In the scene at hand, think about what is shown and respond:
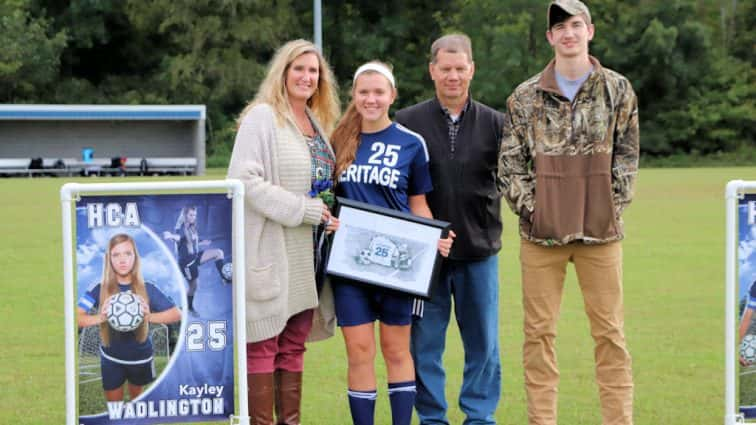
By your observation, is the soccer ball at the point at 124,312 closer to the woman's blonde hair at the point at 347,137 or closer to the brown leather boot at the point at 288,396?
Answer: the brown leather boot at the point at 288,396

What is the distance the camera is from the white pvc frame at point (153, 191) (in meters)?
4.62

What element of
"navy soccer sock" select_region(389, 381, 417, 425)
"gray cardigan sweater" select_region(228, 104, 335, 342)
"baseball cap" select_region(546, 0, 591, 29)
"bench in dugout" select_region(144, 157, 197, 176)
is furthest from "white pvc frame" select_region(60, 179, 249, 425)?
"bench in dugout" select_region(144, 157, 197, 176)

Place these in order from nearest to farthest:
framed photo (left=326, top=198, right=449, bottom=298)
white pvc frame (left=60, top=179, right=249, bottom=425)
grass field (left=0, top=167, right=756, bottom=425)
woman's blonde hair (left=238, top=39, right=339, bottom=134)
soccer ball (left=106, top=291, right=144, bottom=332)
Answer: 1. white pvc frame (left=60, top=179, right=249, bottom=425)
2. soccer ball (left=106, top=291, right=144, bottom=332)
3. framed photo (left=326, top=198, right=449, bottom=298)
4. woman's blonde hair (left=238, top=39, right=339, bottom=134)
5. grass field (left=0, top=167, right=756, bottom=425)

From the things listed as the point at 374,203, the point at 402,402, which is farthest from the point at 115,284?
the point at 402,402

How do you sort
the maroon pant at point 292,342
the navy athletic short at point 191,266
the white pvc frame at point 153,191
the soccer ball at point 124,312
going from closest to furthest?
1. the white pvc frame at point 153,191
2. the soccer ball at point 124,312
3. the navy athletic short at point 191,266
4. the maroon pant at point 292,342

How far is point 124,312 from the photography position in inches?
187

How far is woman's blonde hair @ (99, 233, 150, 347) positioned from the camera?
4.70 metres

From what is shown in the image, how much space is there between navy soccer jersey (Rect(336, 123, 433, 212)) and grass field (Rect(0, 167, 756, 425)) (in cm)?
149

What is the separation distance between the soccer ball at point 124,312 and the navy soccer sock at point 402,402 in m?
1.37

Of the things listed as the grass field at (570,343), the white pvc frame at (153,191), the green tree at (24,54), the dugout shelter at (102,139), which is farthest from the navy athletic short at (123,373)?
the green tree at (24,54)

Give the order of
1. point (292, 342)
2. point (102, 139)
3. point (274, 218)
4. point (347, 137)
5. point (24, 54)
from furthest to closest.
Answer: point (24, 54), point (102, 139), point (292, 342), point (347, 137), point (274, 218)

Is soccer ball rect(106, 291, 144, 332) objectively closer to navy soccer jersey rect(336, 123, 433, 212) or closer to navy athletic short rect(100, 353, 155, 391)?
navy athletic short rect(100, 353, 155, 391)

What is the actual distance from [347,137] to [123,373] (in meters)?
1.58

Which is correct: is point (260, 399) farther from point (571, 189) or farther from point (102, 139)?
point (102, 139)
